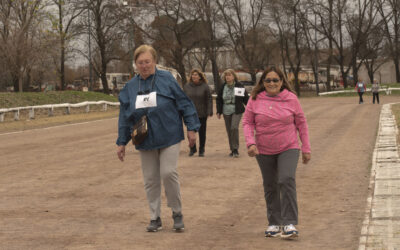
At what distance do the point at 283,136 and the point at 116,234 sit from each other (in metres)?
1.87

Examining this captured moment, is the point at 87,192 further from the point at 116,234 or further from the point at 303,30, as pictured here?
the point at 303,30

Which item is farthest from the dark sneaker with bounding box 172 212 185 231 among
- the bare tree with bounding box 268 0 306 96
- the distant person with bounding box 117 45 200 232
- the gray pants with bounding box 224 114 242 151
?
the bare tree with bounding box 268 0 306 96

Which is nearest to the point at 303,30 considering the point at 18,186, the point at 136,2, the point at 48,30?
the point at 136,2

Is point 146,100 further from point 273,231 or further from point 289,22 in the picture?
point 289,22

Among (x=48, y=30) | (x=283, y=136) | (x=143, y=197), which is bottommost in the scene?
(x=143, y=197)

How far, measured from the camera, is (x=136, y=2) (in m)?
55.7

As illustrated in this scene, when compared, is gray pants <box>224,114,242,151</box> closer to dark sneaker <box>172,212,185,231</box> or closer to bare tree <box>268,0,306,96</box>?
dark sneaker <box>172,212,185,231</box>

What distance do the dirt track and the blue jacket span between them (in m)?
0.93

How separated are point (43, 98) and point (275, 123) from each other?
3130 cm

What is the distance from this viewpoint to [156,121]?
673 cm

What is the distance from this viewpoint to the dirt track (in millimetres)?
6605

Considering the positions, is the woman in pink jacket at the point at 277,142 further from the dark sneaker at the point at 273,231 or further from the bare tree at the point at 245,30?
the bare tree at the point at 245,30

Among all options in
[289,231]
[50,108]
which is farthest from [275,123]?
[50,108]

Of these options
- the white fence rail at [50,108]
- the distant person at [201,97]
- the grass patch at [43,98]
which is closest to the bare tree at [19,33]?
the grass patch at [43,98]
